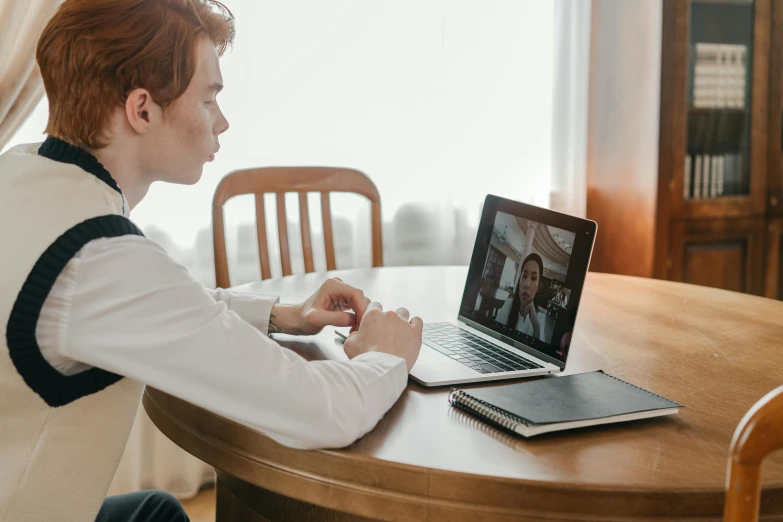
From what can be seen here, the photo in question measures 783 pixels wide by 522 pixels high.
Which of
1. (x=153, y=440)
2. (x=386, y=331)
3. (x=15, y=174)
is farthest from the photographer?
(x=153, y=440)

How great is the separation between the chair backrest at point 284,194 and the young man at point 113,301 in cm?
94

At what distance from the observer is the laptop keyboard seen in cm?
117

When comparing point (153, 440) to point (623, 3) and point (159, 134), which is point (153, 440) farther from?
point (623, 3)

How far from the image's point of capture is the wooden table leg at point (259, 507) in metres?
0.97

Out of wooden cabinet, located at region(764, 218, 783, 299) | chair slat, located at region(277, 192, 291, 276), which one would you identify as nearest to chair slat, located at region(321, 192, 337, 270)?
chair slat, located at region(277, 192, 291, 276)

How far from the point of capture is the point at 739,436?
0.64m

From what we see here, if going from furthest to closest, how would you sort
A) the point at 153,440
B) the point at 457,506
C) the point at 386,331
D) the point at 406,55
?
1. the point at 406,55
2. the point at 153,440
3. the point at 386,331
4. the point at 457,506

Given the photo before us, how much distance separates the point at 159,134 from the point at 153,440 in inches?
65.3

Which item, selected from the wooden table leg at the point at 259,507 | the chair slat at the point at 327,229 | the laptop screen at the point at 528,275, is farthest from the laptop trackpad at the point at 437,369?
Result: the chair slat at the point at 327,229

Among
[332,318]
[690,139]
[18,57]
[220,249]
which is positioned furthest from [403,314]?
[690,139]

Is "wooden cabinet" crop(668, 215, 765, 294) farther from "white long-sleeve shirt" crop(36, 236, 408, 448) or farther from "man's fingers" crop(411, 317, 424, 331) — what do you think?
"white long-sleeve shirt" crop(36, 236, 408, 448)

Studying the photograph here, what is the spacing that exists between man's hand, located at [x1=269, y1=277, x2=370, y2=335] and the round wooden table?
0.11ft

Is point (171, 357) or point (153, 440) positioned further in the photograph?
point (153, 440)

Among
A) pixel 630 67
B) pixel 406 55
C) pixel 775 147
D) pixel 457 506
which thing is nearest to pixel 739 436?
pixel 457 506
